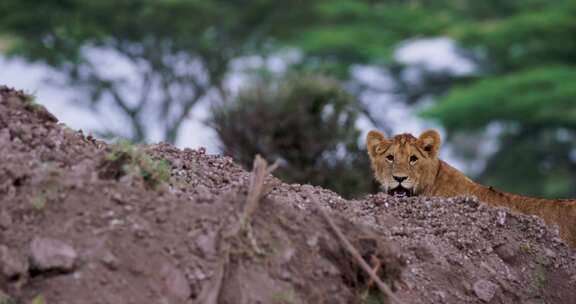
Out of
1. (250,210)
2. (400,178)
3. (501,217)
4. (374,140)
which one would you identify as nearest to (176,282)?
(250,210)

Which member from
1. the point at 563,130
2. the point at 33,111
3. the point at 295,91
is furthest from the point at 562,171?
the point at 33,111

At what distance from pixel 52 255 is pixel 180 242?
0.59m

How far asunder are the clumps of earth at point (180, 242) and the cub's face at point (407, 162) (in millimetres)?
1247

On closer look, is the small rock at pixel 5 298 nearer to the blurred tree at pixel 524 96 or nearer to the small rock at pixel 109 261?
the small rock at pixel 109 261

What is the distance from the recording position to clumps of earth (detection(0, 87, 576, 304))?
476 centimetres

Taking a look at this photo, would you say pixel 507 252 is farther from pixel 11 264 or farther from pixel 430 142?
pixel 11 264

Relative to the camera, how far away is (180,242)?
16.5 ft

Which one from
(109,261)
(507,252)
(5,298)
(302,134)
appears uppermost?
(302,134)

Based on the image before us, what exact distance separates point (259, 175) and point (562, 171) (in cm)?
2604

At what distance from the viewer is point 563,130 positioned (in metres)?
29.8

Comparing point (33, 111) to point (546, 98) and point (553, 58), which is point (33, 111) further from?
point (553, 58)

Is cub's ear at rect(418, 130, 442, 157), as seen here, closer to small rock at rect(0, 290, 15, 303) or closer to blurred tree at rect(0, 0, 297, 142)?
small rock at rect(0, 290, 15, 303)

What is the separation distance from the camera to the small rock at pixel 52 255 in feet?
15.4

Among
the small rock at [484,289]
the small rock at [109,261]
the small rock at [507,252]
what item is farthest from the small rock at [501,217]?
the small rock at [109,261]
